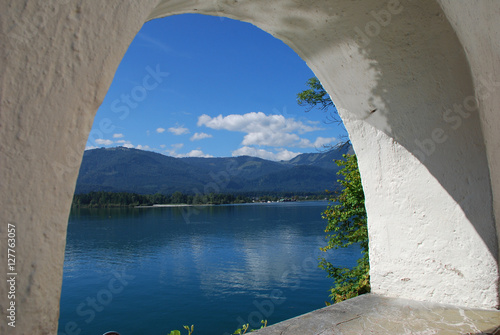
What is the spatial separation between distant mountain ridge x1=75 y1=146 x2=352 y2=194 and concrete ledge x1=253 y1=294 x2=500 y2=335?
102 metres

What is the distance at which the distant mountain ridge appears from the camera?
126 meters

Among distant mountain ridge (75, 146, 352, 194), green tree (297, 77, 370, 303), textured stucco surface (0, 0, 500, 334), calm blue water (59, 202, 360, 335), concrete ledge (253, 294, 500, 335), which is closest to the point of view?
concrete ledge (253, 294, 500, 335)

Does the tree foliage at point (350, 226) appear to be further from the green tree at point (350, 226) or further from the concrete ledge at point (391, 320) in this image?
the concrete ledge at point (391, 320)

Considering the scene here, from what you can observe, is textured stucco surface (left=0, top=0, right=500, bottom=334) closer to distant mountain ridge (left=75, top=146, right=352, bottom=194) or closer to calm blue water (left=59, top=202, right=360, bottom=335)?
calm blue water (left=59, top=202, right=360, bottom=335)

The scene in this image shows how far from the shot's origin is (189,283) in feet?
76.2

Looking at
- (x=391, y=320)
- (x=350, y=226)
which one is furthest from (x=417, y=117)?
(x=350, y=226)

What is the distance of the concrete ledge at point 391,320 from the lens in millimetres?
1994

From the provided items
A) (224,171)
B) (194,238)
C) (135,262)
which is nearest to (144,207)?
(194,238)

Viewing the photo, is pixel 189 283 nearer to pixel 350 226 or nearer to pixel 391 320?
pixel 350 226

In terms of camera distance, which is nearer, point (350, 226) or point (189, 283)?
point (350, 226)

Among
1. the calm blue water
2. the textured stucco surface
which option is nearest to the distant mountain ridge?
the calm blue water

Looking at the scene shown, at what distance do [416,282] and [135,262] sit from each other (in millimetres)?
29580

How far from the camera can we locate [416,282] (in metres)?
2.55

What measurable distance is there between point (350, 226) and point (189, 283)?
61.8 ft
